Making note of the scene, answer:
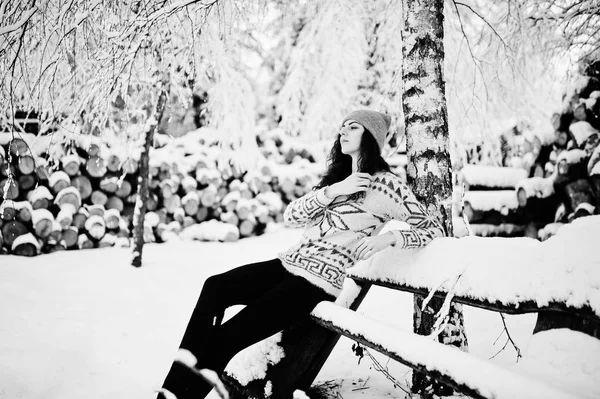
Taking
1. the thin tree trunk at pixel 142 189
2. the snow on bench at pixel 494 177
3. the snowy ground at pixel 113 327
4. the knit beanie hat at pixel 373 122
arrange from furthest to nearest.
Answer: the snow on bench at pixel 494 177 → the thin tree trunk at pixel 142 189 → the snowy ground at pixel 113 327 → the knit beanie hat at pixel 373 122

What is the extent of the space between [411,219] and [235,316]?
97cm

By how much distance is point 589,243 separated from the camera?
107 centimetres

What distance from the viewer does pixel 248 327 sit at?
1754 millimetres

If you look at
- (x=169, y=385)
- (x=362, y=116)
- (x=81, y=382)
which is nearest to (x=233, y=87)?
(x=362, y=116)

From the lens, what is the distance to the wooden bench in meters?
0.98

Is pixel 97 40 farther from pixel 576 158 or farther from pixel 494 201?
pixel 494 201

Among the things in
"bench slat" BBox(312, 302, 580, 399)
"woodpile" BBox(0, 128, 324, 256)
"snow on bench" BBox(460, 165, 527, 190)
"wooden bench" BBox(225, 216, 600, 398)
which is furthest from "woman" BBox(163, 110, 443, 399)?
"snow on bench" BBox(460, 165, 527, 190)

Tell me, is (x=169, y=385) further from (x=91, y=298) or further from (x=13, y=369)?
(x=91, y=298)

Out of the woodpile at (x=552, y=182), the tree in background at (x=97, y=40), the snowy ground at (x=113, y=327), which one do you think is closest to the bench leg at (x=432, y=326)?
the snowy ground at (x=113, y=327)

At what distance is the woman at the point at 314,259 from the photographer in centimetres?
175

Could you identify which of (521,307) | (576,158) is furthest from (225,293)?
(576,158)

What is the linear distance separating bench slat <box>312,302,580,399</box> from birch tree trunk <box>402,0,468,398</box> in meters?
0.83

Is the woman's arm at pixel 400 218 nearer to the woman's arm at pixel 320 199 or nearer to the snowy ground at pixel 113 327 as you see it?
the woman's arm at pixel 320 199

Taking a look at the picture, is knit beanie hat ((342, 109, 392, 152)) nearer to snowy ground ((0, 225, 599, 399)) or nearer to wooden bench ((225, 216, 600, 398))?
wooden bench ((225, 216, 600, 398))
